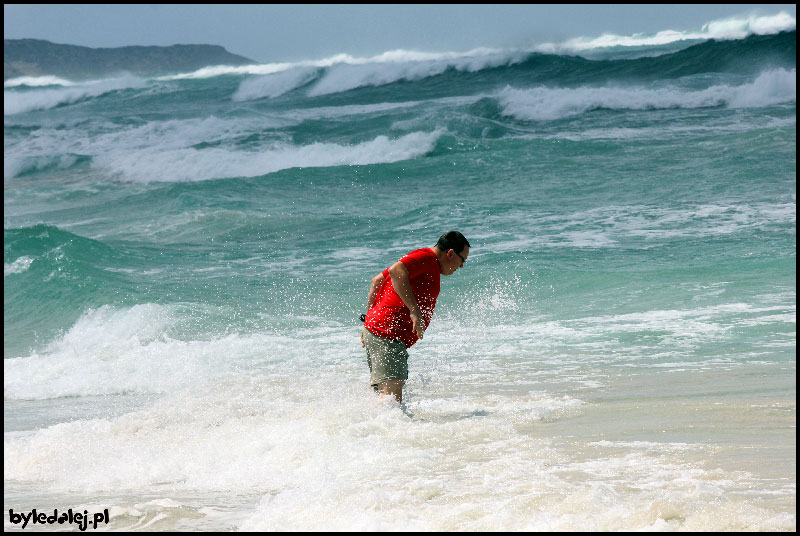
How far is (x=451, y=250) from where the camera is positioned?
527cm

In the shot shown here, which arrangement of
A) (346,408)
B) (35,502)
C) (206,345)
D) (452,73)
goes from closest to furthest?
(35,502), (346,408), (206,345), (452,73)

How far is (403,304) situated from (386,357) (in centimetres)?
35

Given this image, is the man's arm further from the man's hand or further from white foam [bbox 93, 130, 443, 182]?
white foam [bbox 93, 130, 443, 182]

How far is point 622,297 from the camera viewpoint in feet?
31.7

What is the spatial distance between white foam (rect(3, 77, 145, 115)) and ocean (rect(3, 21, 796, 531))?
28486 millimetres

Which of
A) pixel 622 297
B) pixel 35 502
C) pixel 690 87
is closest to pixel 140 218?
pixel 622 297

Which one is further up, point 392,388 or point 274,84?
point 274,84

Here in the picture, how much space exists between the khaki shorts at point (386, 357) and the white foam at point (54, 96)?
50644 millimetres

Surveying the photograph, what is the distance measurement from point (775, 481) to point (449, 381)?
3125 mm

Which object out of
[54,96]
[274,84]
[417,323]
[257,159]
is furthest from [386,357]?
[54,96]

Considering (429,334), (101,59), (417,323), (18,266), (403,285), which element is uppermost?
(101,59)

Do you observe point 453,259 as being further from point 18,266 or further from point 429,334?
point 18,266

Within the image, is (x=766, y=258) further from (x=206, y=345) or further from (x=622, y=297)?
(x=206, y=345)

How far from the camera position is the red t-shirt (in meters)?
5.27
